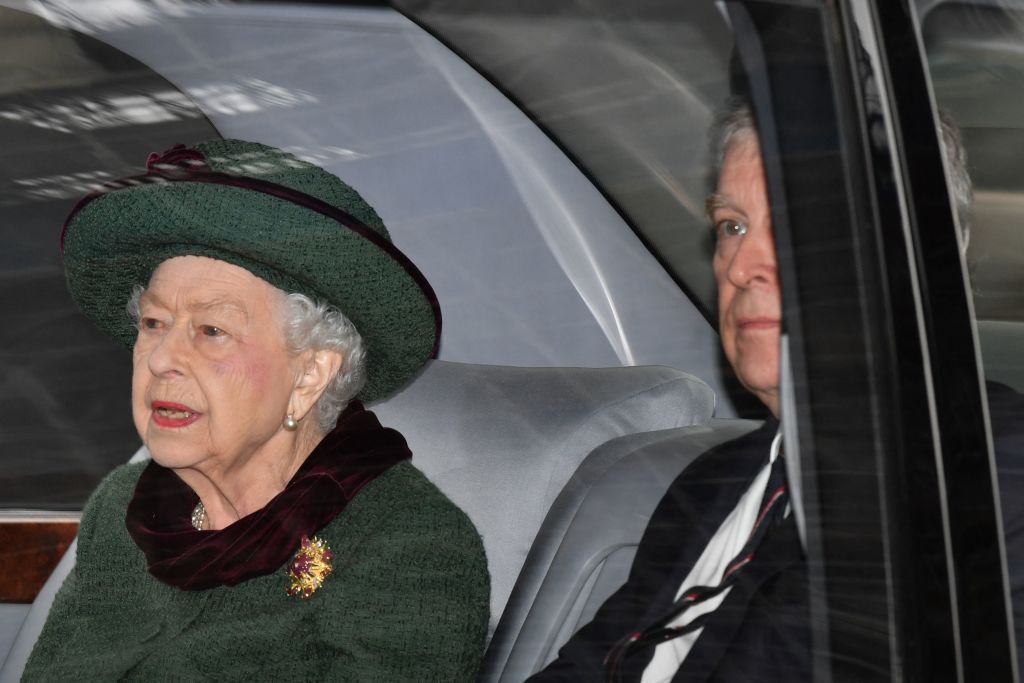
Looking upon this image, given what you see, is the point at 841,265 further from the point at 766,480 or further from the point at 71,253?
the point at 71,253

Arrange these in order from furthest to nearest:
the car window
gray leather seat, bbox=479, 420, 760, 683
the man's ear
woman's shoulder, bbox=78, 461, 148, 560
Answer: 1. woman's shoulder, bbox=78, 461, 148, 560
2. the man's ear
3. the car window
4. gray leather seat, bbox=479, 420, 760, 683

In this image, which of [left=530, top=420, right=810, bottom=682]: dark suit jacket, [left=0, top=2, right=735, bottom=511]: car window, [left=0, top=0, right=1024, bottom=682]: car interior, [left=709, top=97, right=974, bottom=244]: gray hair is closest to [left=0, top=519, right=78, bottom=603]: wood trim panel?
[left=0, top=0, right=1024, bottom=682]: car interior

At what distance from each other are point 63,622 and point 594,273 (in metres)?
1.01

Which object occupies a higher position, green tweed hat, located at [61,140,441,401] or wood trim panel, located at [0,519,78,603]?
green tweed hat, located at [61,140,441,401]

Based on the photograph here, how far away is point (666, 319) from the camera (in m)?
1.54

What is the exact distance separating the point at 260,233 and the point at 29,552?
85 centimetres

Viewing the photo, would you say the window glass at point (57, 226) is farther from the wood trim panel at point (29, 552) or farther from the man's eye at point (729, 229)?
the man's eye at point (729, 229)

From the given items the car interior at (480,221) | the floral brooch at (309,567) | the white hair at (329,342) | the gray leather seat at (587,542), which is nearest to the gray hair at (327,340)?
the white hair at (329,342)

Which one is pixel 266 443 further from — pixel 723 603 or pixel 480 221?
pixel 723 603

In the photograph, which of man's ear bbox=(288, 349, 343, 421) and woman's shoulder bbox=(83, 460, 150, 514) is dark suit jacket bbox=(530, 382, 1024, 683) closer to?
man's ear bbox=(288, 349, 343, 421)

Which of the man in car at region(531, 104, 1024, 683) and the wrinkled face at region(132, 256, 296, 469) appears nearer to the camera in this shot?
the man in car at region(531, 104, 1024, 683)

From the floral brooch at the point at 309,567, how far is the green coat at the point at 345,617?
1 cm

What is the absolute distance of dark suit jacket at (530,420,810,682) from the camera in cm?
108

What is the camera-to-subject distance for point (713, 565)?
1.21m
